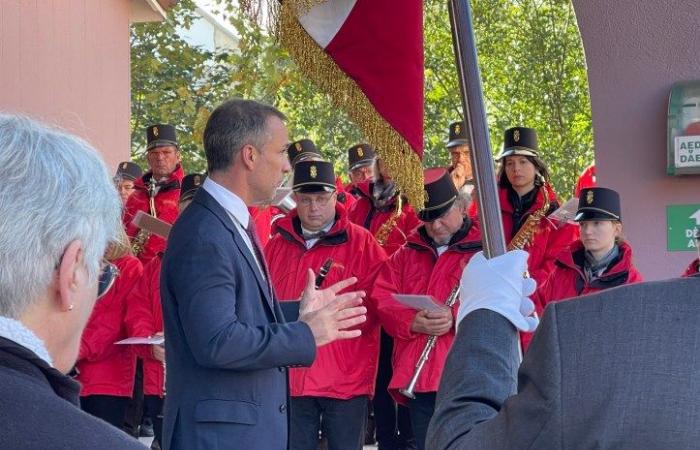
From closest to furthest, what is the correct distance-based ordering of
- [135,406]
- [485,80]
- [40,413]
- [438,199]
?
1. [40,413]
2. [438,199]
3. [135,406]
4. [485,80]

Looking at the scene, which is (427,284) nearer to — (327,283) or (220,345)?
(327,283)

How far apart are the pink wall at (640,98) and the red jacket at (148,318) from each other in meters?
2.95

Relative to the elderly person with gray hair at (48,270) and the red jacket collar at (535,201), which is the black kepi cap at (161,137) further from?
the elderly person with gray hair at (48,270)

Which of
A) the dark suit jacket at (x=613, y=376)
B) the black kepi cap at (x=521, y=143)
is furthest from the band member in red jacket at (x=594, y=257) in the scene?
the dark suit jacket at (x=613, y=376)

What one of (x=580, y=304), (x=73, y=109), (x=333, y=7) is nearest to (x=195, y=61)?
(x=73, y=109)

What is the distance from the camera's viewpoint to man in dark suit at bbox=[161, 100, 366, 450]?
3.69 metres

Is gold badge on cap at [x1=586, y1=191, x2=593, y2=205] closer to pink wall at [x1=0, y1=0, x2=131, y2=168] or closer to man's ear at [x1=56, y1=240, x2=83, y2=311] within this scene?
pink wall at [x1=0, y1=0, x2=131, y2=168]

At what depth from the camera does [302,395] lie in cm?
635

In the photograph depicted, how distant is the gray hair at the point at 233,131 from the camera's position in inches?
159

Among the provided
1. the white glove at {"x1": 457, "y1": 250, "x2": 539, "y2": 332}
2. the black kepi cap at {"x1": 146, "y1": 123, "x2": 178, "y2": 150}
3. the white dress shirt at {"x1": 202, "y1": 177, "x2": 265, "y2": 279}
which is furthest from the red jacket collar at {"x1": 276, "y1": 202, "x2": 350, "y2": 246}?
the white glove at {"x1": 457, "y1": 250, "x2": 539, "y2": 332}

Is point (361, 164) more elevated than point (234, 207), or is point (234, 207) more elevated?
point (361, 164)

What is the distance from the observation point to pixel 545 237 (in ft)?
21.7

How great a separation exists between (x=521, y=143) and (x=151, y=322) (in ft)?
8.31

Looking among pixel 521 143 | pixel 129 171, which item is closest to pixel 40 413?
pixel 521 143
